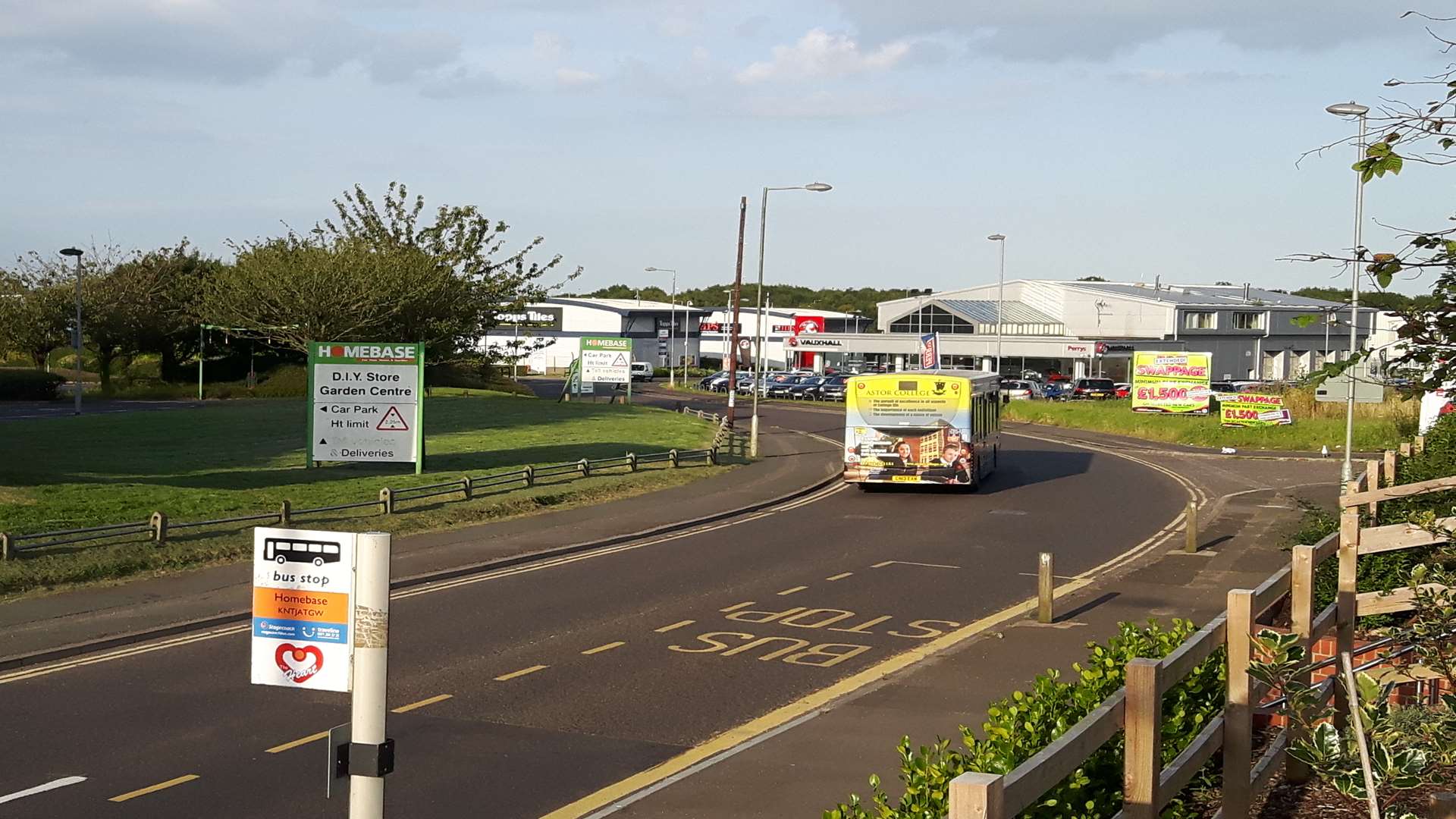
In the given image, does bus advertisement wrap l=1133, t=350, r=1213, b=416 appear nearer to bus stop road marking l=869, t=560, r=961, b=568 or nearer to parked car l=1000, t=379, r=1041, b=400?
parked car l=1000, t=379, r=1041, b=400

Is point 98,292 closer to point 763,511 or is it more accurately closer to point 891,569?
point 763,511

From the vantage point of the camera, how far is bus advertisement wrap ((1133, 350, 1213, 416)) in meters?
61.6

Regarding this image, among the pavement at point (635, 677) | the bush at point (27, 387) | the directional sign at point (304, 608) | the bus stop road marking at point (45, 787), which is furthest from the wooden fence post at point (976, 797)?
the bush at point (27, 387)

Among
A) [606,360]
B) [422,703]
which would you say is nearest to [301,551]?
[422,703]

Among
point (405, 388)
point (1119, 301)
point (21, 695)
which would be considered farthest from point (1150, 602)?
point (1119, 301)

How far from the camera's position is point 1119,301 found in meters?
→ 96.4

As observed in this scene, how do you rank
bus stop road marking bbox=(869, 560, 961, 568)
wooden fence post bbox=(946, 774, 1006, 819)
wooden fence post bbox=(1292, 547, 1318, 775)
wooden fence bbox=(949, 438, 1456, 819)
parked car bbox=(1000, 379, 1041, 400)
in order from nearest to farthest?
wooden fence post bbox=(946, 774, 1006, 819)
wooden fence bbox=(949, 438, 1456, 819)
wooden fence post bbox=(1292, 547, 1318, 775)
bus stop road marking bbox=(869, 560, 961, 568)
parked car bbox=(1000, 379, 1041, 400)

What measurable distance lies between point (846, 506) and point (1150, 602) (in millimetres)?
12113

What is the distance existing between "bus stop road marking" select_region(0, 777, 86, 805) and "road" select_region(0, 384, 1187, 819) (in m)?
0.03

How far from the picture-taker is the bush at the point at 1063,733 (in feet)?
17.5

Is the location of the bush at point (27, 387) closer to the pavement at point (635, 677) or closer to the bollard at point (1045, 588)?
the pavement at point (635, 677)

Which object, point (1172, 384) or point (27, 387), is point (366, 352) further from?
point (27, 387)

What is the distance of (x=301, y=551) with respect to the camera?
582 centimetres

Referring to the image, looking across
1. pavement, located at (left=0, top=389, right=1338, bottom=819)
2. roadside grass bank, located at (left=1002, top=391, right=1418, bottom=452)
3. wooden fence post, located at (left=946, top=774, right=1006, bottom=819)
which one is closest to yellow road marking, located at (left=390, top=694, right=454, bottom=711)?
pavement, located at (left=0, top=389, right=1338, bottom=819)
